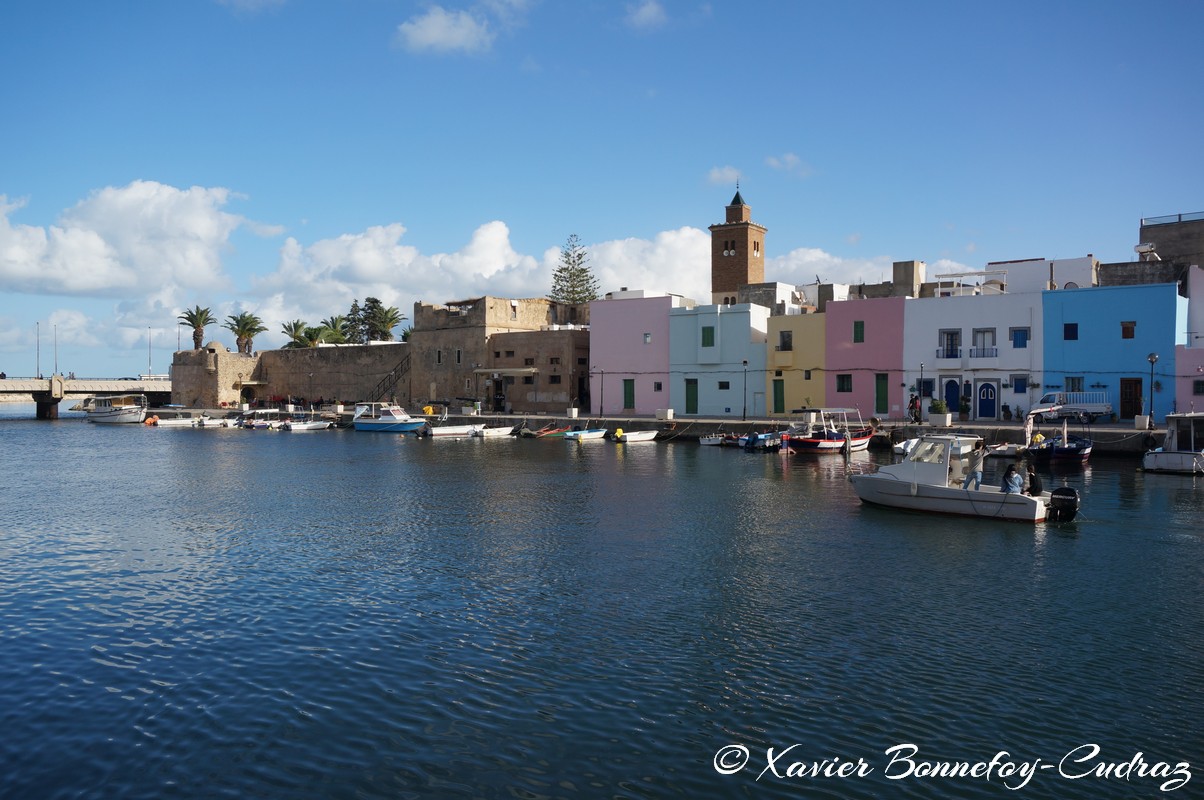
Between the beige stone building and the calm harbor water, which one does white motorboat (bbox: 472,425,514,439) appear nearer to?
the beige stone building

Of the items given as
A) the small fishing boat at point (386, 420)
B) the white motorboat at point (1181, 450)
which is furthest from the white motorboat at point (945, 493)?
the small fishing boat at point (386, 420)

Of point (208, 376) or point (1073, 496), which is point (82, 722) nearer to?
point (1073, 496)

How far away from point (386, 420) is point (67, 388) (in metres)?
45.1

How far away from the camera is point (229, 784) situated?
9562mm

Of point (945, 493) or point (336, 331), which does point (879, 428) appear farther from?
point (336, 331)

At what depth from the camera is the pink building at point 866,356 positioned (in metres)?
51.4

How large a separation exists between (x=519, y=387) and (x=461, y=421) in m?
6.11

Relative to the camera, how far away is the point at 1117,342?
44.8 m

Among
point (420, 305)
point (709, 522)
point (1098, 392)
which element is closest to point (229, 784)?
point (709, 522)

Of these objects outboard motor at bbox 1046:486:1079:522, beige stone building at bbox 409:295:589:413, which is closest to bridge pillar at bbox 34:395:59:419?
beige stone building at bbox 409:295:589:413

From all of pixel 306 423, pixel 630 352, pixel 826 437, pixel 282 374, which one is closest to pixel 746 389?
pixel 630 352

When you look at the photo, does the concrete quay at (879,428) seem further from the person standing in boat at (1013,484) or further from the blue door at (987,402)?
the person standing in boat at (1013,484)

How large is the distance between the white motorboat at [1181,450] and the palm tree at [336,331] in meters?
78.1

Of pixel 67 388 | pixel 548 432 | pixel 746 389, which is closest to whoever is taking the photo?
pixel 746 389
